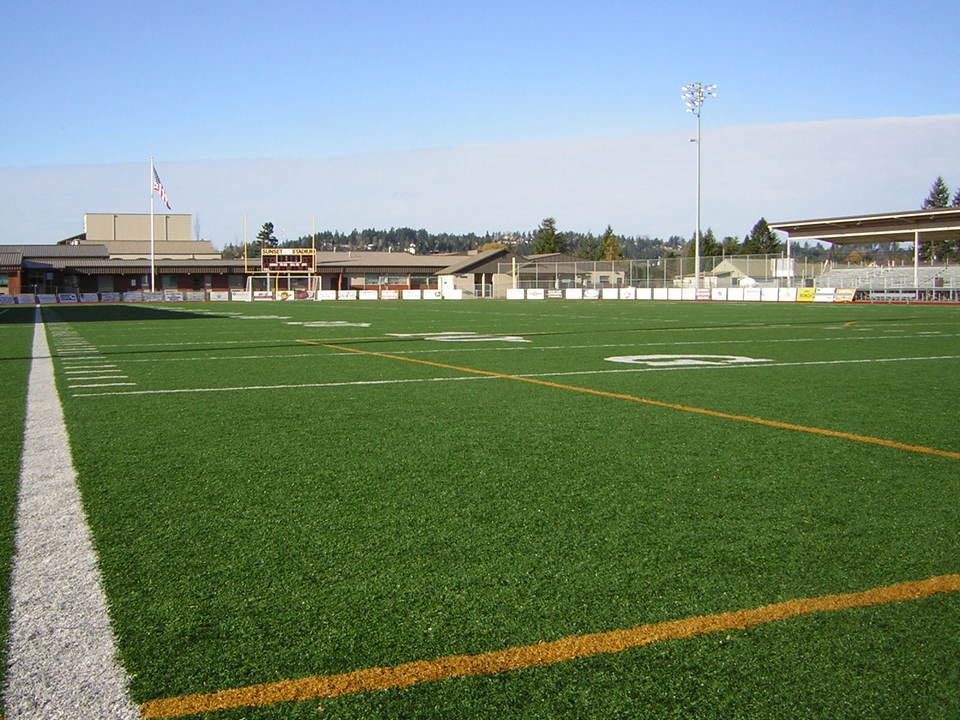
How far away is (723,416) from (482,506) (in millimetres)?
3407

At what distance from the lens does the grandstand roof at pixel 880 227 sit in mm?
54781

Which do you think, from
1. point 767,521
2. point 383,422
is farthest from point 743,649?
point 383,422

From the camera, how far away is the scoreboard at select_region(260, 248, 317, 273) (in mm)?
62531

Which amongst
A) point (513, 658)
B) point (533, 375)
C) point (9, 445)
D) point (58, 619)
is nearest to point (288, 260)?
point (533, 375)

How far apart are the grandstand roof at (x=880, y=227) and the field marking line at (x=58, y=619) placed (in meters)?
56.7

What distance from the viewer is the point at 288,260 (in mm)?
63688

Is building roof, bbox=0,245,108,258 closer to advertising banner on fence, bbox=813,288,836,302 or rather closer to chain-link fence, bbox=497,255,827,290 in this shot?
chain-link fence, bbox=497,255,827,290

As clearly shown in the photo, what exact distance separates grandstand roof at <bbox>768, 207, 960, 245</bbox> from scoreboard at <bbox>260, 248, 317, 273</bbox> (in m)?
33.1

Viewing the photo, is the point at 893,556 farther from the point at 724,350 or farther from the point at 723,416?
the point at 724,350

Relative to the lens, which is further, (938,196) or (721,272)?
(938,196)

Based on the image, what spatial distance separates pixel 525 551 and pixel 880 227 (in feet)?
207

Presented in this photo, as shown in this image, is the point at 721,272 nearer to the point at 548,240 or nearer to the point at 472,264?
the point at 472,264

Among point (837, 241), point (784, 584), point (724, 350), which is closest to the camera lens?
point (784, 584)

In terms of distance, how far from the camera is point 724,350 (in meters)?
14.0
